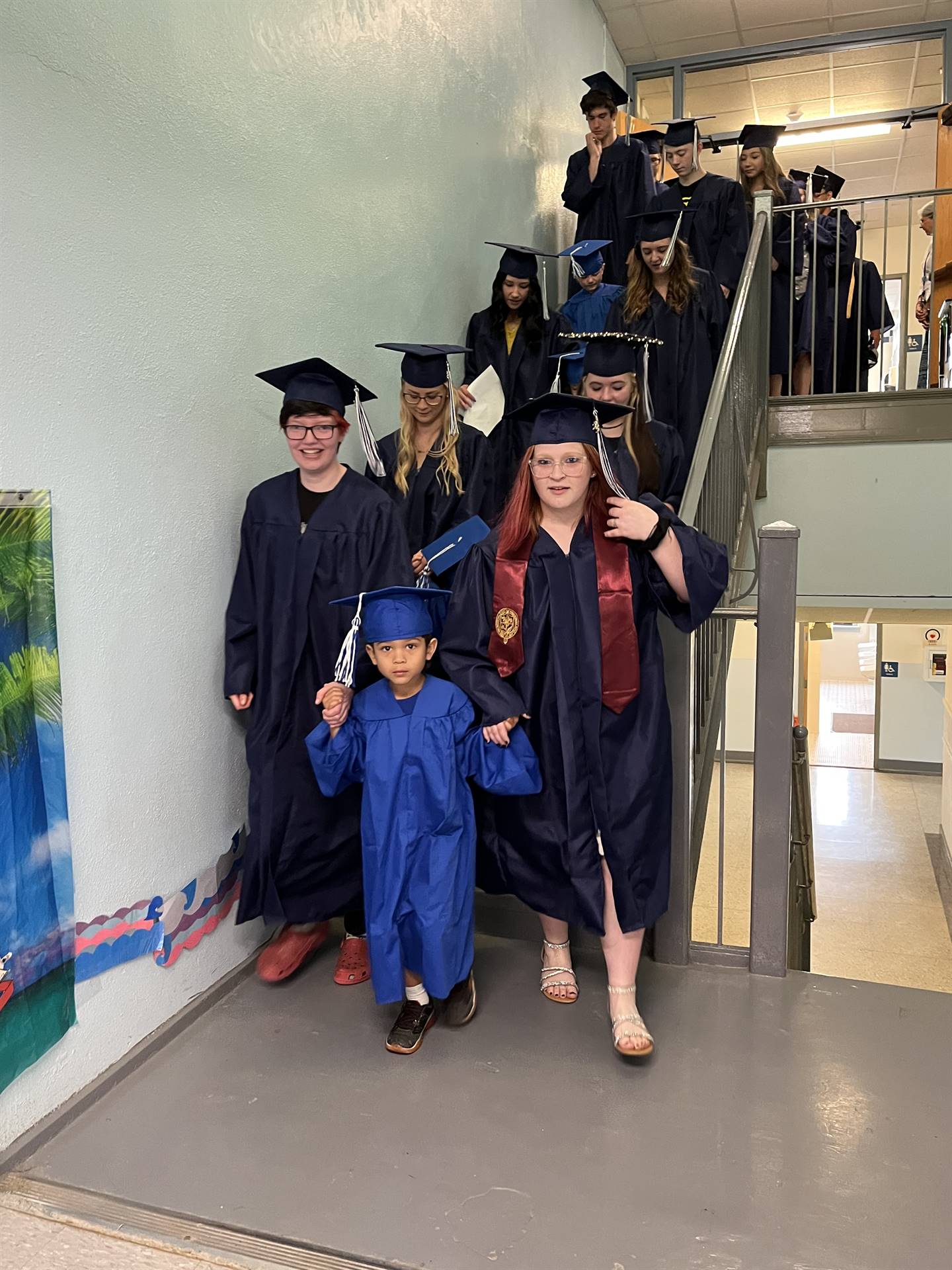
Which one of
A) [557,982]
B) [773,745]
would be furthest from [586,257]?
[557,982]

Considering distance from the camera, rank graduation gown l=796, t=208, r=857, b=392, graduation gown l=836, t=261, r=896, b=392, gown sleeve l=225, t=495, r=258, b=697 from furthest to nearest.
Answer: graduation gown l=836, t=261, r=896, b=392 < graduation gown l=796, t=208, r=857, b=392 < gown sleeve l=225, t=495, r=258, b=697

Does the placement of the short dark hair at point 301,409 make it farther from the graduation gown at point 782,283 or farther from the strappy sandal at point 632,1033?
the graduation gown at point 782,283

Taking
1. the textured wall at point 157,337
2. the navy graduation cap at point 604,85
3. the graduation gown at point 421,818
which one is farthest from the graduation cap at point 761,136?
the graduation gown at point 421,818

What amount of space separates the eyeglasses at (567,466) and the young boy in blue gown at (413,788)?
406 millimetres

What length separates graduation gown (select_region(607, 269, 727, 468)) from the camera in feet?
13.2

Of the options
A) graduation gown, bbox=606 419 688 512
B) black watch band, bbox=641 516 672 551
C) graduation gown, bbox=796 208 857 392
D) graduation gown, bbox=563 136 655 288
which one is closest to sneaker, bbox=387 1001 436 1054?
black watch band, bbox=641 516 672 551

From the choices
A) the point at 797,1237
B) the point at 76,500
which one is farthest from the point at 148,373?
the point at 797,1237

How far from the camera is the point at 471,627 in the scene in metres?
2.53

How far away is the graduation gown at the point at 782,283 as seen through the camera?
5500mm

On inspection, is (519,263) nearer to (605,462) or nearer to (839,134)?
(605,462)

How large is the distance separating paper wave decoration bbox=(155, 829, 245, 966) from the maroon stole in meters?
1.07

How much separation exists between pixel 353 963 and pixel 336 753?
2.37 ft

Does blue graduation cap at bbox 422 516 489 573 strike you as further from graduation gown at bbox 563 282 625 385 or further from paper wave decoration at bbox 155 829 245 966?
graduation gown at bbox 563 282 625 385

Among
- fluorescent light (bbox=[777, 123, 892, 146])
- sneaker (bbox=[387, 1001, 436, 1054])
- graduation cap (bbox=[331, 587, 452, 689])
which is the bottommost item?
sneaker (bbox=[387, 1001, 436, 1054])
